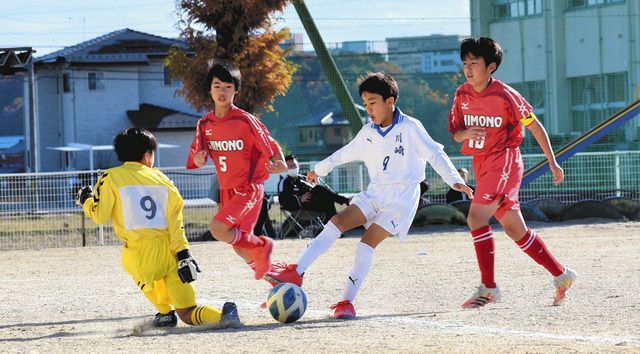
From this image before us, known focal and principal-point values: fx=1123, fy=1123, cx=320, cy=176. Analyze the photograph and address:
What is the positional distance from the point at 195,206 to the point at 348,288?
1045 cm

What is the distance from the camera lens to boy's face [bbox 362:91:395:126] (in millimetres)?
7551

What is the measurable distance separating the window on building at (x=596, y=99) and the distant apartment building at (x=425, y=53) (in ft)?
10.8

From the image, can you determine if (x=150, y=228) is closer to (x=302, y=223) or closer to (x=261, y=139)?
(x=261, y=139)

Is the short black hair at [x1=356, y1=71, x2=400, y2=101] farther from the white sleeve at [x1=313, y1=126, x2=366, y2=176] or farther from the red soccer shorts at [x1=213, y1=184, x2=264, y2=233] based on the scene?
the red soccer shorts at [x1=213, y1=184, x2=264, y2=233]

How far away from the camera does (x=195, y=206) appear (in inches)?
697

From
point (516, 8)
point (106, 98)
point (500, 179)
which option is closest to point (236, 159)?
point (500, 179)

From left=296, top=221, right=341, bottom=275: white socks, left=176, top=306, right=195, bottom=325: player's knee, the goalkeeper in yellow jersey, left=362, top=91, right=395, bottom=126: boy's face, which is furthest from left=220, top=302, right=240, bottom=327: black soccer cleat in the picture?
left=362, top=91, right=395, bottom=126: boy's face

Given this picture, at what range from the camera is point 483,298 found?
7660 millimetres

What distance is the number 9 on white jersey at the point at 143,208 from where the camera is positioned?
6.98m

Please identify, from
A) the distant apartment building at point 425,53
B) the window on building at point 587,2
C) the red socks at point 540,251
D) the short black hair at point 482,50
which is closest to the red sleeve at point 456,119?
the short black hair at point 482,50

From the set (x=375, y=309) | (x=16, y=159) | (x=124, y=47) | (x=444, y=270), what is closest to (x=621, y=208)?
(x=444, y=270)

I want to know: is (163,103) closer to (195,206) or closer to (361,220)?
(195,206)

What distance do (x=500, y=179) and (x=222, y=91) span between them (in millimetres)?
2084

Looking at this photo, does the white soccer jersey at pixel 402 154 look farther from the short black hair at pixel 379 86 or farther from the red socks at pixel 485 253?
the red socks at pixel 485 253
